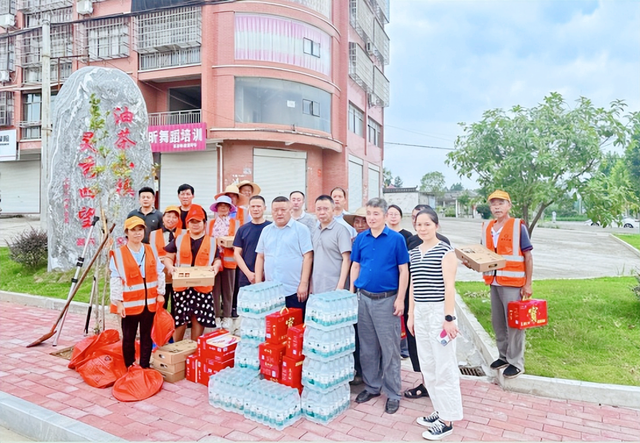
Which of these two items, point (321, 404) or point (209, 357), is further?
point (209, 357)

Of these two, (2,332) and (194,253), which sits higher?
(194,253)

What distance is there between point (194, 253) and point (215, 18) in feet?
60.0

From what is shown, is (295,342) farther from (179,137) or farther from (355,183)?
(355,183)

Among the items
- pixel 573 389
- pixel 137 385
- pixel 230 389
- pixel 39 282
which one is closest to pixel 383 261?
pixel 230 389

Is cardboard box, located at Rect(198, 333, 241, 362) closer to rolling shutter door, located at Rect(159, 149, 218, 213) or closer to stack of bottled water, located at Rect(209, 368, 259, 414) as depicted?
stack of bottled water, located at Rect(209, 368, 259, 414)

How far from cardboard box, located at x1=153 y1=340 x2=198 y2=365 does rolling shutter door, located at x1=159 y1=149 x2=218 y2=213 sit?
54.3 ft

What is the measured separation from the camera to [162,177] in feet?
71.5

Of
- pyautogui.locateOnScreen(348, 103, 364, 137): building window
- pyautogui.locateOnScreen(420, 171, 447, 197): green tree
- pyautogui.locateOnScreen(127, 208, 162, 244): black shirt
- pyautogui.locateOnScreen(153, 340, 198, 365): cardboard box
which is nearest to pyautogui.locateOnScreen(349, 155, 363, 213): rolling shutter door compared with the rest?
pyautogui.locateOnScreen(348, 103, 364, 137): building window

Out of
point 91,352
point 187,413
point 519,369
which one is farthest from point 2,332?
point 519,369

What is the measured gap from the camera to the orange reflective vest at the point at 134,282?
424 centimetres

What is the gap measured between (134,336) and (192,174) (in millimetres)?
17815

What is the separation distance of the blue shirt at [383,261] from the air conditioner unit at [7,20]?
29955 mm

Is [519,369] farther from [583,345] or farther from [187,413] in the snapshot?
[187,413]

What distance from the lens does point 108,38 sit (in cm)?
2170
